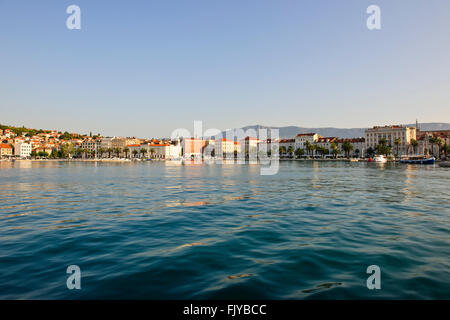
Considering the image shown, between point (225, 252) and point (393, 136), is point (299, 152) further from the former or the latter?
point (225, 252)

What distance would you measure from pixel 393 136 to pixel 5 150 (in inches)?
8363

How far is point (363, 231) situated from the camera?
9930mm

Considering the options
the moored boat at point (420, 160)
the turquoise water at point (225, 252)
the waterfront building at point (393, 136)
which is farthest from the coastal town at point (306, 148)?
the turquoise water at point (225, 252)

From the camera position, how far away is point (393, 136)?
484 ft

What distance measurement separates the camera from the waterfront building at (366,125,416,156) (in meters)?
144

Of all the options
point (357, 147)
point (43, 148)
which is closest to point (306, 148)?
point (357, 147)

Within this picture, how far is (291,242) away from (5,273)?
6.97 meters

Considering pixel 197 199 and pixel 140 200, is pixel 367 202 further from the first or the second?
pixel 140 200

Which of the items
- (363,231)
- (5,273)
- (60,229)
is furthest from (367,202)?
(5,273)

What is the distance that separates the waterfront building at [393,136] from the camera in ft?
474

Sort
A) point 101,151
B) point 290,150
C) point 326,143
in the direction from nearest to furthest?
point 326,143 < point 290,150 < point 101,151

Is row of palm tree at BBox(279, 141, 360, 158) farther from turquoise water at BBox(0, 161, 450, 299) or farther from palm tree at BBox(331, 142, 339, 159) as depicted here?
turquoise water at BBox(0, 161, 450, 299)

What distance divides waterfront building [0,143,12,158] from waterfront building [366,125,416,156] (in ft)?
663

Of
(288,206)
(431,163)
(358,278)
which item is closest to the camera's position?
(358,278)
